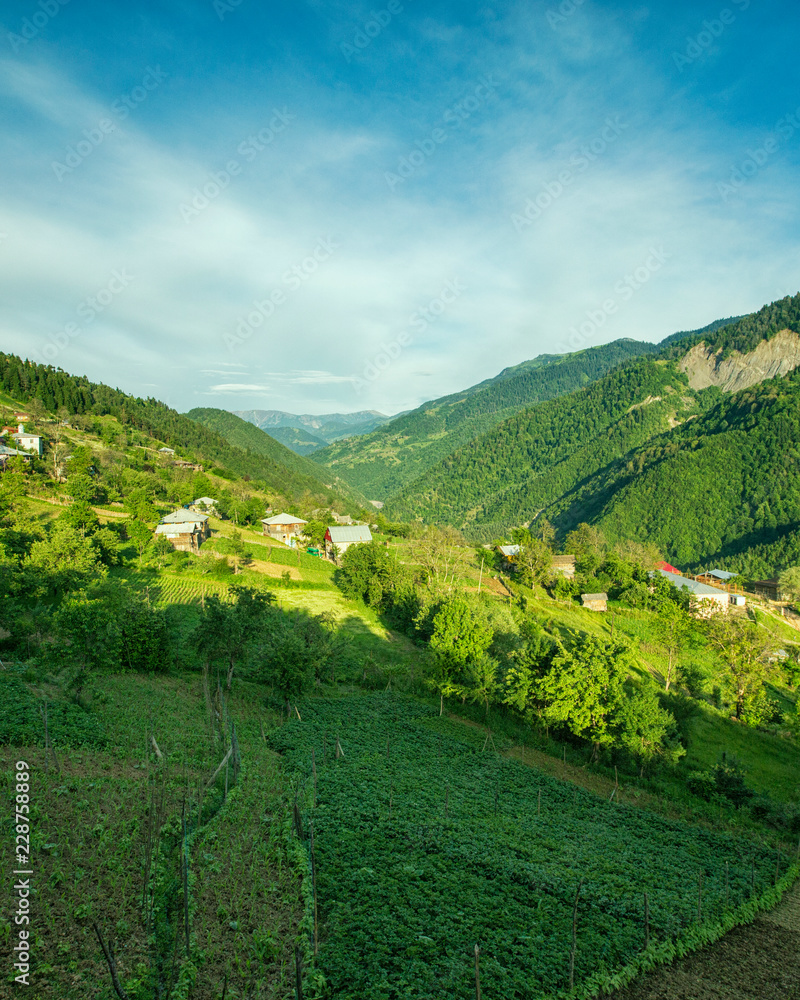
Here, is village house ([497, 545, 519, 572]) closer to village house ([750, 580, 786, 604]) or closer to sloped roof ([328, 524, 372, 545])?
sloped roof ([328, 524, 372, 545])

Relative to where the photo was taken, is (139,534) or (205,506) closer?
(139,534)

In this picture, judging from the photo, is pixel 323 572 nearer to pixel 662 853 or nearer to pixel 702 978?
pixel 662 853

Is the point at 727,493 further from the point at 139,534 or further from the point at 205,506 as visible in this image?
the point at 139,534

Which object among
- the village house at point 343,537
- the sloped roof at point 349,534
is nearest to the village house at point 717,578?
the sloped roof at point 349,534

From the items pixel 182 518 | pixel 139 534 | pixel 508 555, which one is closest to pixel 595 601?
pixel 508 555

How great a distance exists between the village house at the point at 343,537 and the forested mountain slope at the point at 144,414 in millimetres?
23594

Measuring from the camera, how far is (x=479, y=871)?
40.8ft

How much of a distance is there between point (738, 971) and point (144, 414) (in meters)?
145

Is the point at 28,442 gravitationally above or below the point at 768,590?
above

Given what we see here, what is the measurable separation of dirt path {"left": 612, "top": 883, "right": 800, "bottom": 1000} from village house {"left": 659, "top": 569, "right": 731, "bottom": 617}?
63762 millimetres

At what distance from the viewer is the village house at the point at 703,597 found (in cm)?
6888

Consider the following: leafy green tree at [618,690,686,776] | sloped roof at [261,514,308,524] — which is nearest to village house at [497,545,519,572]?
sloped roof at [261,514,308,524]

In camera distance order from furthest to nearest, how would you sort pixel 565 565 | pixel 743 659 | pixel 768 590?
pixel 768 590 < pixel 565 565 < pixel 743 659

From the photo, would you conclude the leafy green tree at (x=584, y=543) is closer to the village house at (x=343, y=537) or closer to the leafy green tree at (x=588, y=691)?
the village house at (x=343, y=537)
